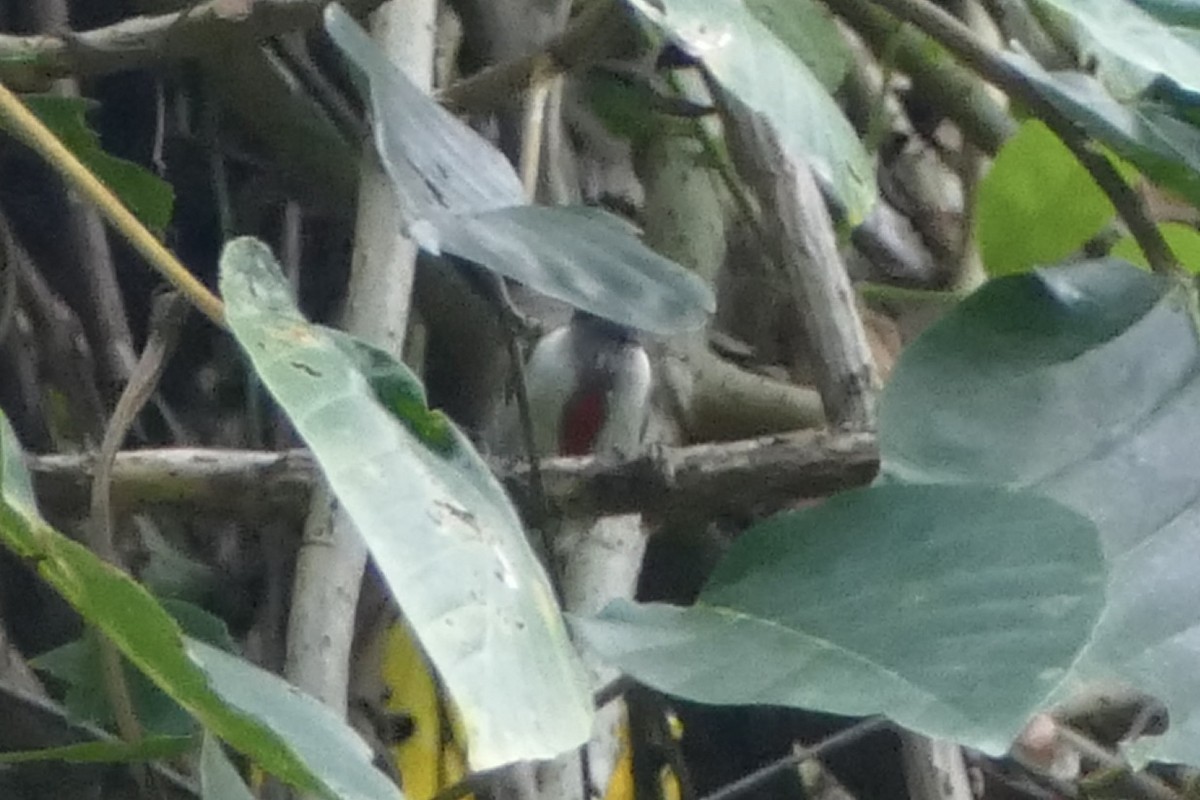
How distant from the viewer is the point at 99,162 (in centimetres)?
75

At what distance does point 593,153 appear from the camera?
4.60 ft

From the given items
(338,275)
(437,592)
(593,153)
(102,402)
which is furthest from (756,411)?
(437,592)

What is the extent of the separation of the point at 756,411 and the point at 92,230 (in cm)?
56

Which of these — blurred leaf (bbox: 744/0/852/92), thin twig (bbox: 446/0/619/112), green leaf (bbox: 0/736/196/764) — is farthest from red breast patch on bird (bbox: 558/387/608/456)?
green leaf (bbox: 0/736/196/764)

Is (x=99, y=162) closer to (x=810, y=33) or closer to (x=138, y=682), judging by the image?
(x=138, y=682)

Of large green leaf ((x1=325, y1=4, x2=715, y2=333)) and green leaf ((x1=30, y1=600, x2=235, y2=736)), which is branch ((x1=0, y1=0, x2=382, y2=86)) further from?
green leaf ((x1=30, y1=600, x2=235, y2=736))

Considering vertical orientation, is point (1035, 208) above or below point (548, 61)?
below

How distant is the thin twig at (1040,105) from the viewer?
1.88 ft

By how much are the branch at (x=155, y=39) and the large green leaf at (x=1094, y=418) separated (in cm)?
24

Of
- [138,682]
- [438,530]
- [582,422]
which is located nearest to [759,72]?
[438,530]

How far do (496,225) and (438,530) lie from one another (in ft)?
0.67

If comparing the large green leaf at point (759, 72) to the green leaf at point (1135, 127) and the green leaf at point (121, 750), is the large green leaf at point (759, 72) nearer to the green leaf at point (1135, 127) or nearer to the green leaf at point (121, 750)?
the green leaf at point (1135, 127)

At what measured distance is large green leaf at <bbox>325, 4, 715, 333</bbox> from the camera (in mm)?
504

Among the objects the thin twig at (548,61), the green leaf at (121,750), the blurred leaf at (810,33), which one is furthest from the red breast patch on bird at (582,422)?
the green leaf at (121,750)
